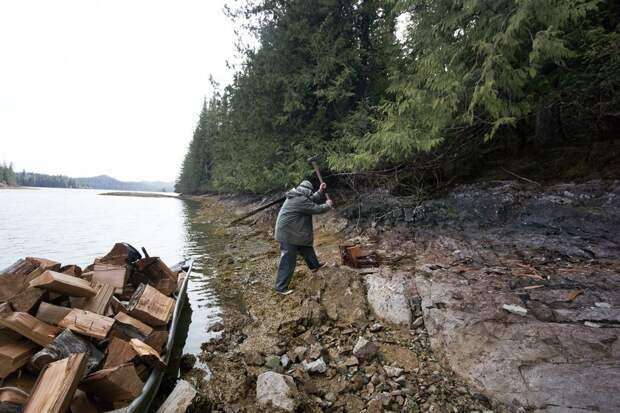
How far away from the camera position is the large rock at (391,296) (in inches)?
178

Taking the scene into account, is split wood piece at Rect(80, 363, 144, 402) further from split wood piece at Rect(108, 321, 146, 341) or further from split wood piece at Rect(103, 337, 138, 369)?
split wood piece at Rect(108, 321, 146, 341)

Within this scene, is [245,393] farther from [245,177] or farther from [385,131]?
[245,177]

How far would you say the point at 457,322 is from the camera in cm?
397

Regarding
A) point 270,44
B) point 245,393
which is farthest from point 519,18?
point 270,44

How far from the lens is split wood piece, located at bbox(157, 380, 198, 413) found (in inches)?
116

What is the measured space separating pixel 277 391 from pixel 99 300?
2634mm

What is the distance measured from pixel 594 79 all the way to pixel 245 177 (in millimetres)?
14009

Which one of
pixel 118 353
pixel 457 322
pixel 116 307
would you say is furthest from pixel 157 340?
pixel 457 322

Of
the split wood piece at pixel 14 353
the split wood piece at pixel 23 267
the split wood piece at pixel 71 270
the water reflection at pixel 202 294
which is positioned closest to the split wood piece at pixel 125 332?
the split wood piece at pixel 14 353

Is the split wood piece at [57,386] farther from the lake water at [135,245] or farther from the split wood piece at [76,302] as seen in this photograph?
the lake water at [135,245]

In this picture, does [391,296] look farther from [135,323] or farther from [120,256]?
[120,256]

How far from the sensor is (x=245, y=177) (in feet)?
53.5

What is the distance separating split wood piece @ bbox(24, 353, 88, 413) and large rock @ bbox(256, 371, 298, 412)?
5.77 ft

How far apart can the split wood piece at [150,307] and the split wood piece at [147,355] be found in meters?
0.75
